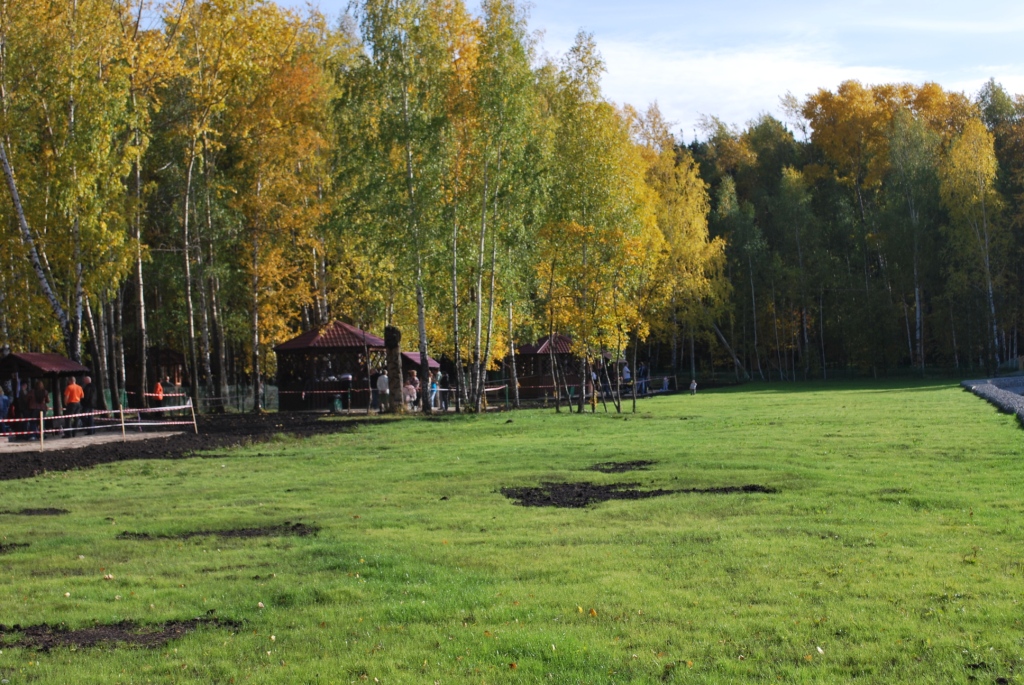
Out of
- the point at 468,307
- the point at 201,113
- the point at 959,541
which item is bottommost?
the point at 959,541

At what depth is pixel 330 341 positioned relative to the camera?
4572 centimetres

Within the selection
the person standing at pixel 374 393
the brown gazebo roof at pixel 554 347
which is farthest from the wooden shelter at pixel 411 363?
the brown gazebo roof at pixel 554 347

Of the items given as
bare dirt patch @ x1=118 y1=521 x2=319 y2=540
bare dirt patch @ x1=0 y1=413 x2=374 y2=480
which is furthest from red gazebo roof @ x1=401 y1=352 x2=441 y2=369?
bare dirt patch @ x1=118 y1=521 x2=319 y2=540

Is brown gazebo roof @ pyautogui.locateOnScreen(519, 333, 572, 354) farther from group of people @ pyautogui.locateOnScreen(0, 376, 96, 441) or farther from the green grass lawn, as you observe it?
the green grass lawn

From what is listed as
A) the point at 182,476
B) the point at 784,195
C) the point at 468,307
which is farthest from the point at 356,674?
the point at 784,195

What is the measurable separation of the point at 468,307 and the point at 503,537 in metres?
27.5

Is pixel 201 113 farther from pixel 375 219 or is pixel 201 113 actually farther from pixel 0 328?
pixel 0 328

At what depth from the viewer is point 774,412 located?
108 feet

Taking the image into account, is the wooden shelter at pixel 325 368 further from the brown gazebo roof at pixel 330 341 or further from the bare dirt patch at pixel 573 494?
the bare dirt patch at pixel 573 494

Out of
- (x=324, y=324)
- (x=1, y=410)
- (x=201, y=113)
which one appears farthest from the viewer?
(x=324, y=324)

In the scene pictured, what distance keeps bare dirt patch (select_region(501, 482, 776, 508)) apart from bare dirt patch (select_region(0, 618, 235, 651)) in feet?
23.2

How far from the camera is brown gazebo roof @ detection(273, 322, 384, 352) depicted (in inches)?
1795

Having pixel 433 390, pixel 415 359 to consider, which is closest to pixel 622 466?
pixel 433 390

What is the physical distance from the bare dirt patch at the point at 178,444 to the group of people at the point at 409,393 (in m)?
5.60
